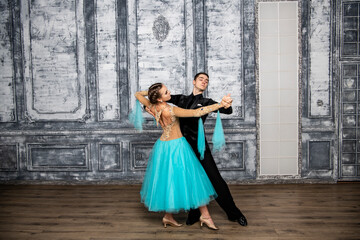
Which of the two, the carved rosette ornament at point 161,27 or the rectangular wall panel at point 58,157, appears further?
the rectangular wall panel at point 58,157

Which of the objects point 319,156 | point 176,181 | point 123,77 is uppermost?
point 123,77

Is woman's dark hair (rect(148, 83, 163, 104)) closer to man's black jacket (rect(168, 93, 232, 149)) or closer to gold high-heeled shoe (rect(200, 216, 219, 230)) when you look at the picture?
man's black jacket (rect(168, 93, 232, 149))

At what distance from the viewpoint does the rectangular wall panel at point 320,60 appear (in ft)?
14.1

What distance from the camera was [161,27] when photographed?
4363mm

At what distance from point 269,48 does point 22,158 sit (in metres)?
4.20

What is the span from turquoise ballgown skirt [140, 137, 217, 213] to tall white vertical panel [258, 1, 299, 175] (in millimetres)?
1894

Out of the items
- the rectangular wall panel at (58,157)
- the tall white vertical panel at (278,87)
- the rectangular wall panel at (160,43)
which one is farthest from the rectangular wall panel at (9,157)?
the tall white vertical panel at (278,87)

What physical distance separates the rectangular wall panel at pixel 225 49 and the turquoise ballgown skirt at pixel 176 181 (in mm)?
1726

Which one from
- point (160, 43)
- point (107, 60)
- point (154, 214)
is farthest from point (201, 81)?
point (107, 60)

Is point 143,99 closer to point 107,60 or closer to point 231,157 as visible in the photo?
point 107,60

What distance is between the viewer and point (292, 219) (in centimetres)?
306

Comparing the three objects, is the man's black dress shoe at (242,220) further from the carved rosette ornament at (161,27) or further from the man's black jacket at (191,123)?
the carved rosette ornament at (161,27)

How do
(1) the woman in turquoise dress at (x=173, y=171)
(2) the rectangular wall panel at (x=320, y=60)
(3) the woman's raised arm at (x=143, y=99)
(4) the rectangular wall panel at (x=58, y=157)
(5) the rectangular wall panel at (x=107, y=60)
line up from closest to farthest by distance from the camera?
(1) the woman in turquoise dress at (x=173, y=171)
(3) the woman's raised arm at (x=143, y=99)
(2) the rectangular wall panel at (x=320, y=60)
(5) the rectangular wall panel at (x=107, y=60)
(4) the rectangular wall panel at (x=58, y=157)

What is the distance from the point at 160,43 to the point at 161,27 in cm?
24
